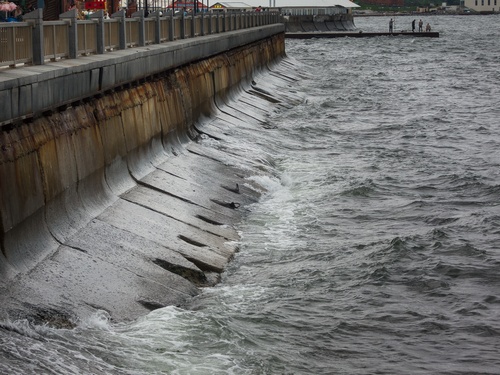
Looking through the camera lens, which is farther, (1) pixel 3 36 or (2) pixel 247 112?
(2) pixel 247 112

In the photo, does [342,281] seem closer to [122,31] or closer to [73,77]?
[73,77]

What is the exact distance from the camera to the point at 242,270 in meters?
17.0

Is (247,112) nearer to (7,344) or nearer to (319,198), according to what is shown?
(319,198)

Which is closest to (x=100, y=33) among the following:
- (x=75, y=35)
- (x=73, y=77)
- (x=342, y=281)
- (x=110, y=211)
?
(x=75, y=35)

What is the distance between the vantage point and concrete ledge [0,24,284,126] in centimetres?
1423

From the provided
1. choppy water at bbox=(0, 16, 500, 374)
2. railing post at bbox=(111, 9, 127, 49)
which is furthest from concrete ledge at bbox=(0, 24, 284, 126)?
choppy water at bbox=(0, 16, 500, 374)

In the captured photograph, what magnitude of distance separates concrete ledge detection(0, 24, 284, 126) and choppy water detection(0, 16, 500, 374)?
115 inches

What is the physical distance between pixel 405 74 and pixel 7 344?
57138 millimetres

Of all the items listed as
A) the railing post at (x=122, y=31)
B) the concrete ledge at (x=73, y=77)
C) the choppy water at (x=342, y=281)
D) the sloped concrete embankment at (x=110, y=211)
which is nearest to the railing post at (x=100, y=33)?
the concrete ledge at (x=73, y=77)

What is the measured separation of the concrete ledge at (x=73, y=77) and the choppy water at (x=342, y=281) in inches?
115

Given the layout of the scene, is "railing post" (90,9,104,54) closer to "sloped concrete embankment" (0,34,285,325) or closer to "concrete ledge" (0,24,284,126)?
"concrete ledge" (0,24,284,126)

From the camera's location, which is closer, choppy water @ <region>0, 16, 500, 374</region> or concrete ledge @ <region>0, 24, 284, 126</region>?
choppy water @ <region>0, 16, 500, 374</region>

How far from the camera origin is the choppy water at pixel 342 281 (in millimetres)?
12727

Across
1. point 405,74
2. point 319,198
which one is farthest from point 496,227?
point 405,74
